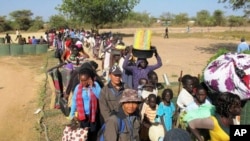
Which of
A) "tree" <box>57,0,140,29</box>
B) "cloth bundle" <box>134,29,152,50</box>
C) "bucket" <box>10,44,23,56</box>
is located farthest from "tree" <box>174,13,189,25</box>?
"cloth bundle" <box>134,29,152,50</box>

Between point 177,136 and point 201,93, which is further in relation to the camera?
point 201,93

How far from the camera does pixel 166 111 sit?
5660 mm

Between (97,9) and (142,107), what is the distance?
3308 centimetres

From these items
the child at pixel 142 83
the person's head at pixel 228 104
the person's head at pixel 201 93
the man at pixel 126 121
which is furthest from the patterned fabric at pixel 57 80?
the person's head at pixel 228 104

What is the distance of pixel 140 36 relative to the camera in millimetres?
7379

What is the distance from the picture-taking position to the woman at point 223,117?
314 cm

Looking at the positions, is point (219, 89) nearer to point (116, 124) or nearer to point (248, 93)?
point (248, 93)

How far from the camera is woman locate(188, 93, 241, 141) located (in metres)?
3.14

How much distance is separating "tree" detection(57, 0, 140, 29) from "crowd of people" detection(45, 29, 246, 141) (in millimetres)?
30213

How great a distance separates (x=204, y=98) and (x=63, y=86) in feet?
16.6

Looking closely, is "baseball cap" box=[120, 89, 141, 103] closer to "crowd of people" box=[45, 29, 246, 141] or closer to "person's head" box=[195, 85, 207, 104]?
"crowd of people" box=[45, 29, 246, 141]

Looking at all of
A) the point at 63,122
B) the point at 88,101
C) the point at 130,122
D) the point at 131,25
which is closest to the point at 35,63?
the point at 63,122

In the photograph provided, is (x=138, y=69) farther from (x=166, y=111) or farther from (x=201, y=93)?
(x=201, y=93)

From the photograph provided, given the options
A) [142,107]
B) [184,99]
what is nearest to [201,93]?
[184,99]
